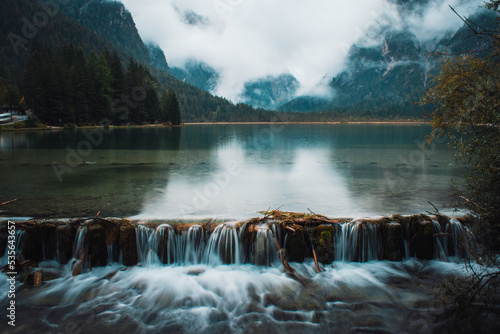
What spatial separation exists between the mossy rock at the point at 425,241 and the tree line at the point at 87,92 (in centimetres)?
10187

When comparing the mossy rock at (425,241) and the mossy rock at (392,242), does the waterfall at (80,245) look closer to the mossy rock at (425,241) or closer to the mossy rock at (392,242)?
the mossy rock at (392,242)

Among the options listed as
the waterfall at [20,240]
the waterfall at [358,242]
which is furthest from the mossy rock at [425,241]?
the waterfall at [20,240]

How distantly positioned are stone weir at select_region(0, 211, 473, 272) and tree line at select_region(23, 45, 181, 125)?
3714 inches

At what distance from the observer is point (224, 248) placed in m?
12.0

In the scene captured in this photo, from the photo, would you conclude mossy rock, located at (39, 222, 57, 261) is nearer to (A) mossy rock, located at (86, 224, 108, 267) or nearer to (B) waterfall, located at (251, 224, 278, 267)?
(A) mossy rock, located at (86, 224, 108, 267)

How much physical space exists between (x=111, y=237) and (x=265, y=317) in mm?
6466

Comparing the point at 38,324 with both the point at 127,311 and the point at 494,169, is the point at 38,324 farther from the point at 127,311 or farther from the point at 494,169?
the point at 494,169

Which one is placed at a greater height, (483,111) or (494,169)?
(483,111)

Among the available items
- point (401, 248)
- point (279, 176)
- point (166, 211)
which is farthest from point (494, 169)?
point (279, 176)

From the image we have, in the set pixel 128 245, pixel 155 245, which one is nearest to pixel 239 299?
pixel 155 245

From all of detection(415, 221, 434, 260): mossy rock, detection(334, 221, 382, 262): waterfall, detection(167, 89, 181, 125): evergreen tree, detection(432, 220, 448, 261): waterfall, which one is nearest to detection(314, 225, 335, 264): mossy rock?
detection(334, 221, 382, 262): waterfall

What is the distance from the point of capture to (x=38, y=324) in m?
8.46

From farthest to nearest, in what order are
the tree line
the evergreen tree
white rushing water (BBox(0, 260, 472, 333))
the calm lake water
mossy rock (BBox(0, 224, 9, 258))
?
the evergreen tree, the tree line, the calm lake water, mossy rock (BBox(0, 224, 9, 258)), white rushing water (BBox(0, 260, 472, 333))

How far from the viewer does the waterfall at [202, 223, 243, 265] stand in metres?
11.9
